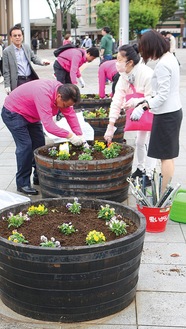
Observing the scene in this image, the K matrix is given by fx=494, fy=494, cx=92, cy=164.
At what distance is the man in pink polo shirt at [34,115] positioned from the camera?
14.9ft

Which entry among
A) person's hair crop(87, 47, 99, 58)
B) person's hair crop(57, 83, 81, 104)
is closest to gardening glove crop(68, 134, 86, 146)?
person's hair crop(57, 83, 81, 104)

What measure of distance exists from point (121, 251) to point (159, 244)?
4.46 ft

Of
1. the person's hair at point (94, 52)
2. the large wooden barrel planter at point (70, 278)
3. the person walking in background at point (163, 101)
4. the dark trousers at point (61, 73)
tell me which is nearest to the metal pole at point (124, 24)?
the dark trousers at point (61, 73)

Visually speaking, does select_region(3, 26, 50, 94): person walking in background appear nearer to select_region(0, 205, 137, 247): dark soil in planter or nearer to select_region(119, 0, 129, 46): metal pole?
select_region(0, 205, 137, 247): dark soil in planter

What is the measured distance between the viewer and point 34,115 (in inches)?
201

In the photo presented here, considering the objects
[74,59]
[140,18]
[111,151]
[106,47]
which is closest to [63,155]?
[111,151]

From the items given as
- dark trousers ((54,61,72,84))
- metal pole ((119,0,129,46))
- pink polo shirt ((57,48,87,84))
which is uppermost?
metal pole ((119,0,129,46))

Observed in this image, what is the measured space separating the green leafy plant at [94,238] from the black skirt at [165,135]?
1.80 metres

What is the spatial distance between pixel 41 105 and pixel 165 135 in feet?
3.87

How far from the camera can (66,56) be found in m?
8.52

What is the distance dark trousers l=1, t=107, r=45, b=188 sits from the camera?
5156 millimetres

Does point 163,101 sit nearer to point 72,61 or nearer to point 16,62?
point 16,62

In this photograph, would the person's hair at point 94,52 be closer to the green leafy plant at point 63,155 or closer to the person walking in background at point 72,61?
the person walking in background at point 72,61

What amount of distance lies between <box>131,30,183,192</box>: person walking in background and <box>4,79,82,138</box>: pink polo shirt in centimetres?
75
